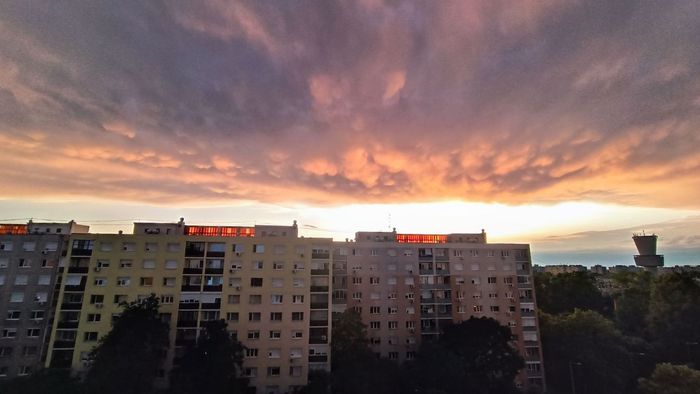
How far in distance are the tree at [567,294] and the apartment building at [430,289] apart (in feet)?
79.5

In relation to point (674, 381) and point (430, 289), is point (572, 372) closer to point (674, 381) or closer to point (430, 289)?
point (674, 381)

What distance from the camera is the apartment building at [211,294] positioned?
4934 centimetres

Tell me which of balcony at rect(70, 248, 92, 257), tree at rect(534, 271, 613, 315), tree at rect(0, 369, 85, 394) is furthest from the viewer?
tree at rect(534, 271, 613, 315)

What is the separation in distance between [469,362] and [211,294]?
38.7 metres

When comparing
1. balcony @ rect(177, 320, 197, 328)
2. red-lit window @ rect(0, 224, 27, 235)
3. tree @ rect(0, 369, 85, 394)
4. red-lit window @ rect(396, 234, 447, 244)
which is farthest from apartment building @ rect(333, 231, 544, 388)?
red-lit window @ rect(0, 224, 27, 235)

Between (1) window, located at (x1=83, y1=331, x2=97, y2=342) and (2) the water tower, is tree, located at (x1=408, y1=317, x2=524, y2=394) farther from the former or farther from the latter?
(2) the water tower

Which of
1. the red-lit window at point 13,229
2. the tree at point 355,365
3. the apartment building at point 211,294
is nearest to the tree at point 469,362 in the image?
the tree at point 355,365

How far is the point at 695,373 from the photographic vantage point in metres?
42.7

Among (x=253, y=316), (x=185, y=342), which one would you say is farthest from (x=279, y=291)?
(x=185, y=342)

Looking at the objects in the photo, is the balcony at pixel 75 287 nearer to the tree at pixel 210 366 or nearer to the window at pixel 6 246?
the window at pixel 6 246

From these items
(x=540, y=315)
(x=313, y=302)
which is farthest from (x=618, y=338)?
(x=313, y=302)

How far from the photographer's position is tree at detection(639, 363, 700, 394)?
41656 mm

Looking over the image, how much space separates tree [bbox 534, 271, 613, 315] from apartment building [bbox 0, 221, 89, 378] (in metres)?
94.3

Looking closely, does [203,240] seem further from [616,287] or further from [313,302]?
[616,287]
